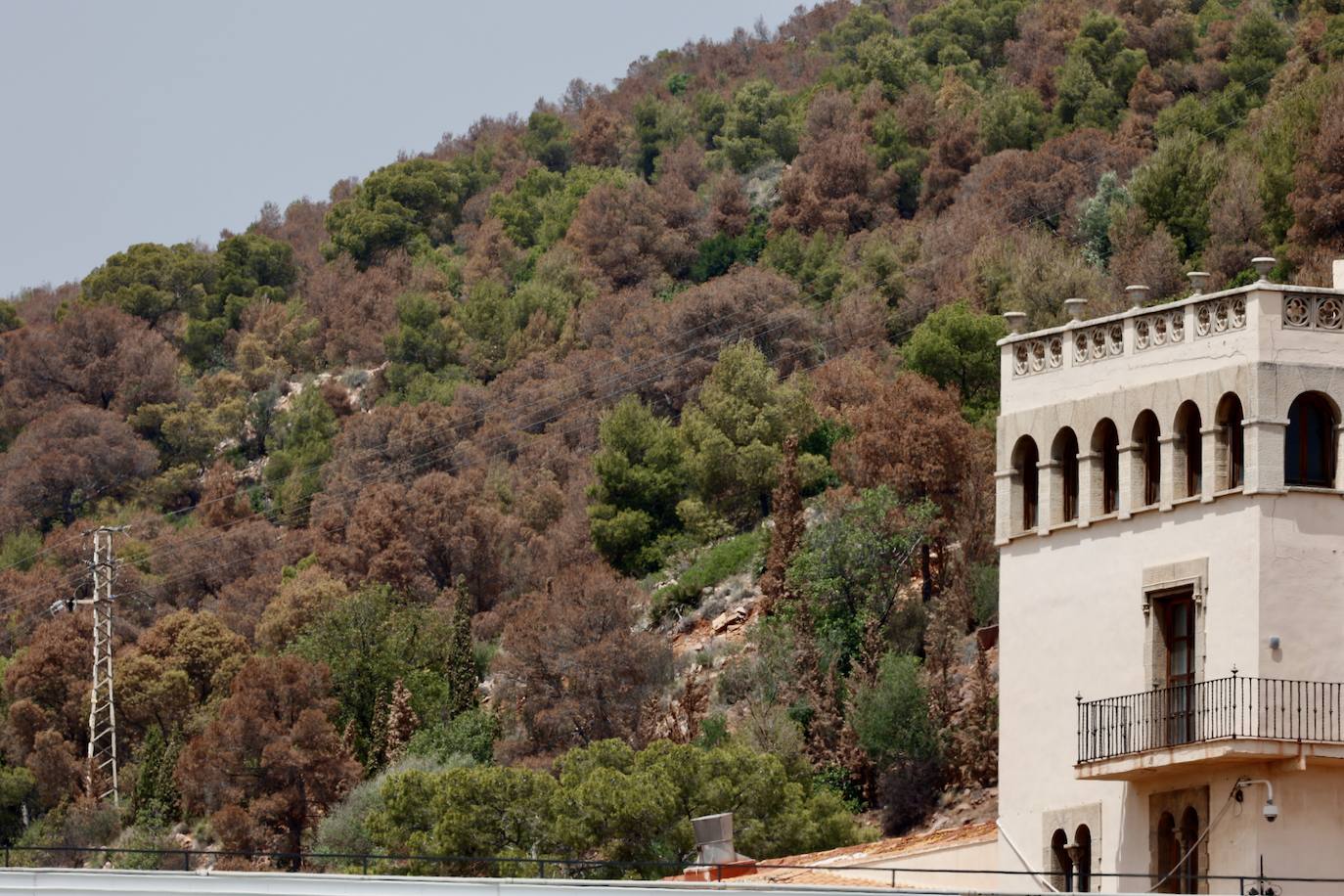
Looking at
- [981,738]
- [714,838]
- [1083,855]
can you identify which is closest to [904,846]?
[714,838]

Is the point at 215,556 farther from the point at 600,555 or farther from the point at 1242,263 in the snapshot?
the point at 1242,263

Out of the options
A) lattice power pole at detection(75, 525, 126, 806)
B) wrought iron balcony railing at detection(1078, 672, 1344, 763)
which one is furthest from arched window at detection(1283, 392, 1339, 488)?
lattice power pole at detection(75, 525, 126, 806)

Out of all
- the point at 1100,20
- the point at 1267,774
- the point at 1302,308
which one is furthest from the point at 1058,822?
the point at 1100,20

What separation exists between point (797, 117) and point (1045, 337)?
341ft

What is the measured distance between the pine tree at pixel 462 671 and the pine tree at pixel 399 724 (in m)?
1.18

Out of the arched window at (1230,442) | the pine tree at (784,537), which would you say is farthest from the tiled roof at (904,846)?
the pine tree at (784,537)

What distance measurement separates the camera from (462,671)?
89.1 metres

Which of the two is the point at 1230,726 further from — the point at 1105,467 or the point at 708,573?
the point at 708,573

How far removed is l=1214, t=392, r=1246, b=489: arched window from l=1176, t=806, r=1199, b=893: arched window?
14.3ft

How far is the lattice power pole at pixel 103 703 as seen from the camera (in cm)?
9075

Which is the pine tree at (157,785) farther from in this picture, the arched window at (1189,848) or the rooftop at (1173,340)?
the arched window at (1189,848)

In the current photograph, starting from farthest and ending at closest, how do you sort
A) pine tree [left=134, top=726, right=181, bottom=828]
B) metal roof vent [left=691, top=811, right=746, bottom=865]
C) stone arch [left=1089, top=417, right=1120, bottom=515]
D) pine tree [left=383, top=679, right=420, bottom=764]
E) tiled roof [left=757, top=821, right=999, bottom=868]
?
pine tree [left=134, top=726, right=181, bottom=828]
pine tree [left=383, top=679, right=420, bottom=764]
tiled roof [left=757, top=821, right=999, bottom=868]
metal roof vent [left=691, top=811, right=746, bottom=865]
stone arch [left=1089, top=417, right=1120, bottom=515]

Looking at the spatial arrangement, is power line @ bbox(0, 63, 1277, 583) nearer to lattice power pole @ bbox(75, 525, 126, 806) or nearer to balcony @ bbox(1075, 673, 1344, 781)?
lattice power pole @ bbox(75, 525, 126, 806)

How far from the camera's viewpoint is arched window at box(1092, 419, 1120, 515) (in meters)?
45.8
